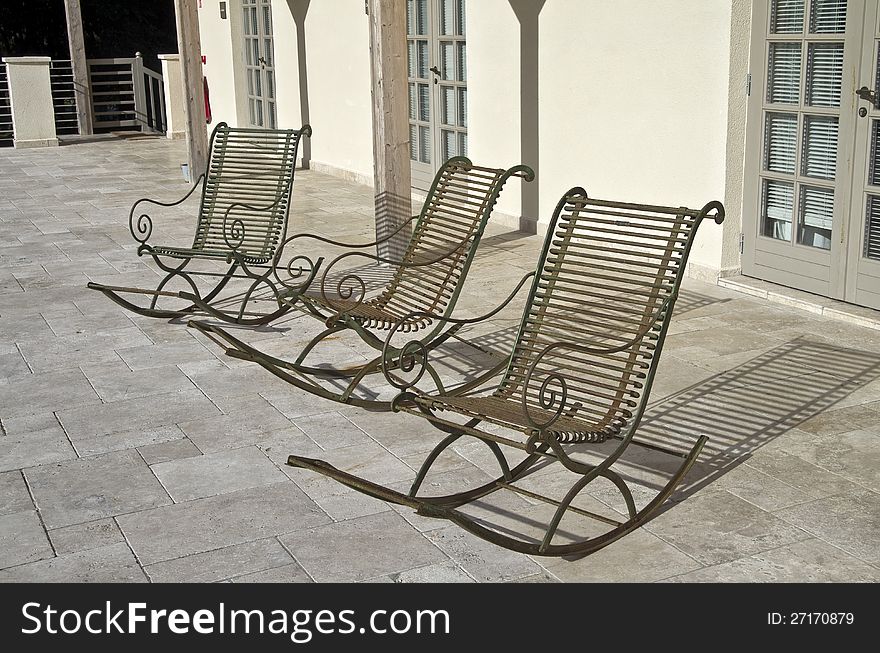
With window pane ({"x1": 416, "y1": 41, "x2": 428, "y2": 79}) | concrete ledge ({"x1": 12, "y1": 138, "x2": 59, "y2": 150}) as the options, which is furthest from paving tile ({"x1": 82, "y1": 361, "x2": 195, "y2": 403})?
concrete ledge ({"x1": 12, "y1": 138, "x2": 59, "y2": 150})

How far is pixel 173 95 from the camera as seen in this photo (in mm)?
15969

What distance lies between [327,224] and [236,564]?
19.0 ft

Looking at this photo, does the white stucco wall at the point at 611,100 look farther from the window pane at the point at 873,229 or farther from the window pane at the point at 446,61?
the window pane at the point at 873,229

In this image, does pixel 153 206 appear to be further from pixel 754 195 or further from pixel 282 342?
pixel 754 195

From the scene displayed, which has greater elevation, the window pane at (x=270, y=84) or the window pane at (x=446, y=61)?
the window pane at (x=446, y=61)

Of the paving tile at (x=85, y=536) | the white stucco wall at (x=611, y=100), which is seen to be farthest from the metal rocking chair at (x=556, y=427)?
the white stucco wall at (x=611, y=100)

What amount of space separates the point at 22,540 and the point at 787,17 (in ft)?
15.5

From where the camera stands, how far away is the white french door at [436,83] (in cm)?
901

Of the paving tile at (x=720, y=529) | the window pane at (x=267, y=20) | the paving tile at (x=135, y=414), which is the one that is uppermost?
the window pane at (x=267, y=20)

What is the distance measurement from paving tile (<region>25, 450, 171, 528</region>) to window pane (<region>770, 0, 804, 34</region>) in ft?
13.6

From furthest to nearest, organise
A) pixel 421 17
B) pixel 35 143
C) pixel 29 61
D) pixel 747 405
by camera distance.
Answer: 1. pixel 35 143
2. pixel 29 61
3. pixel 421 17
4. pixel 747 405

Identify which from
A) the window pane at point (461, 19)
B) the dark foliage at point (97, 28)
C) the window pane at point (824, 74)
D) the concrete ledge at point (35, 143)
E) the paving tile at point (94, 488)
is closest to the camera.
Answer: the paving tile at point (94, 488)

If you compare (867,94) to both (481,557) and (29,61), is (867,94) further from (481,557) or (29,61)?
(29,61)

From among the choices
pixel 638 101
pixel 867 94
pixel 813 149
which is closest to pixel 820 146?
pixel 813 149
